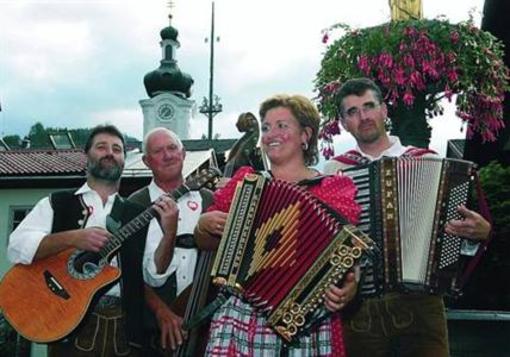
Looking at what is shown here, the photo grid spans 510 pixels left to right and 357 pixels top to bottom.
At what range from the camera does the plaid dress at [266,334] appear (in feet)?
8.72

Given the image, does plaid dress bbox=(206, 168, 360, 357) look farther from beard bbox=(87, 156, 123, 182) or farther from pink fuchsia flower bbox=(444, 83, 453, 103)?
pink fuchsia flower bbox=(444, 83, 453, 103)

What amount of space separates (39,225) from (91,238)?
0.36m

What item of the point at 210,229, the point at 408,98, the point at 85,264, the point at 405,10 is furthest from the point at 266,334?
the point at 405,10

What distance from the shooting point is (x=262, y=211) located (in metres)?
2.61

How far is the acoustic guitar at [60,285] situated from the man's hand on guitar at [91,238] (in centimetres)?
5

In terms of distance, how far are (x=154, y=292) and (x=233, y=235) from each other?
1218mm

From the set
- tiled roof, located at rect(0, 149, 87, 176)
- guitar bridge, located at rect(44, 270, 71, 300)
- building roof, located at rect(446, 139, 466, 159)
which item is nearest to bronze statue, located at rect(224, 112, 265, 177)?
guitar bridge, located at rect(44, 270, 71, 300)

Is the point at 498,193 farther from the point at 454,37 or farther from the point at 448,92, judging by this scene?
the point at 454,37

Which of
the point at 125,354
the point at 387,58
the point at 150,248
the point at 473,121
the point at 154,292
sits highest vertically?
the point at 387,58

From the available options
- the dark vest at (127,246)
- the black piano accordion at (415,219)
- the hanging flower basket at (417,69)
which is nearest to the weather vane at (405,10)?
the hanging flower basket at (417,69)

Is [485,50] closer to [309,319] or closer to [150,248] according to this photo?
[150,248]

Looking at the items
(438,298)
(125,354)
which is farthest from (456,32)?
(125,354)

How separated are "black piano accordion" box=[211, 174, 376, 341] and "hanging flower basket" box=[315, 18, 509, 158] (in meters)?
2.13

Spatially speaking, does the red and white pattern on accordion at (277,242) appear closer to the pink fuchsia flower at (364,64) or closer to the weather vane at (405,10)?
the pink fuchsia flower at (364,64)
